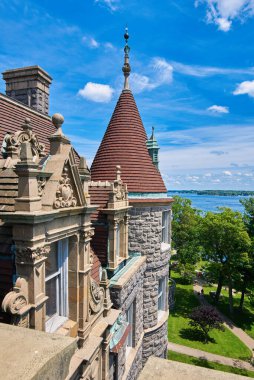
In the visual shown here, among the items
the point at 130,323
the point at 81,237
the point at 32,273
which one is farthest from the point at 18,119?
the point at 130,323

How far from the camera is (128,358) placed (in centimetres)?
1102

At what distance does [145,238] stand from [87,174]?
6768 mm

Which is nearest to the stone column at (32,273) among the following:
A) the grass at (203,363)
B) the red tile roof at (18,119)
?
the red tile roof at (18,119)

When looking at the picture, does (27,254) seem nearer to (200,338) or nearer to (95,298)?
(95,298)

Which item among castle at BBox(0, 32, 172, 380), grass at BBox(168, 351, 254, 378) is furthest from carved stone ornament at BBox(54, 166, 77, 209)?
grass at BBox(168, 351, 254, 378)

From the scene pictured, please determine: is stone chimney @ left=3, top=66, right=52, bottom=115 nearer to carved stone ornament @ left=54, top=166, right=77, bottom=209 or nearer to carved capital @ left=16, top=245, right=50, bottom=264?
carved stone ornament @ left=54, top=166, right=77, bottom=209

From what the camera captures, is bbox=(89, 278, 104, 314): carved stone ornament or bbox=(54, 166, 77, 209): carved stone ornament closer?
bbox=(54, 166, 77, 209): carved stone ornament

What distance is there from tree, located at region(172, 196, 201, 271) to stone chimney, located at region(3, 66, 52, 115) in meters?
26.1

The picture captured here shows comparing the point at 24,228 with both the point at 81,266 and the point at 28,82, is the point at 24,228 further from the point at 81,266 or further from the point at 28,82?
the point at 28,82

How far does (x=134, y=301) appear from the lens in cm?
1162

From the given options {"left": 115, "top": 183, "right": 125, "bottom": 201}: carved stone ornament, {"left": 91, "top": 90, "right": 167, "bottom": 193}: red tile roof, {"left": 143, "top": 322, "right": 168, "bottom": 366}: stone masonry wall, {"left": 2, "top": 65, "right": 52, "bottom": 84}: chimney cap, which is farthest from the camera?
{"left": 143, "top": 322, "right": 168, "bottom": 366}: stone masonry wall

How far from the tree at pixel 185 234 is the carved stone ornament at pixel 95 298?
27907 mm

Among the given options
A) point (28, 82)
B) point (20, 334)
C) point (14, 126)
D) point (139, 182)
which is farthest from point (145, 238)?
point (20, 334)

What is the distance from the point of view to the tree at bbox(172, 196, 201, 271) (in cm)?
3403
